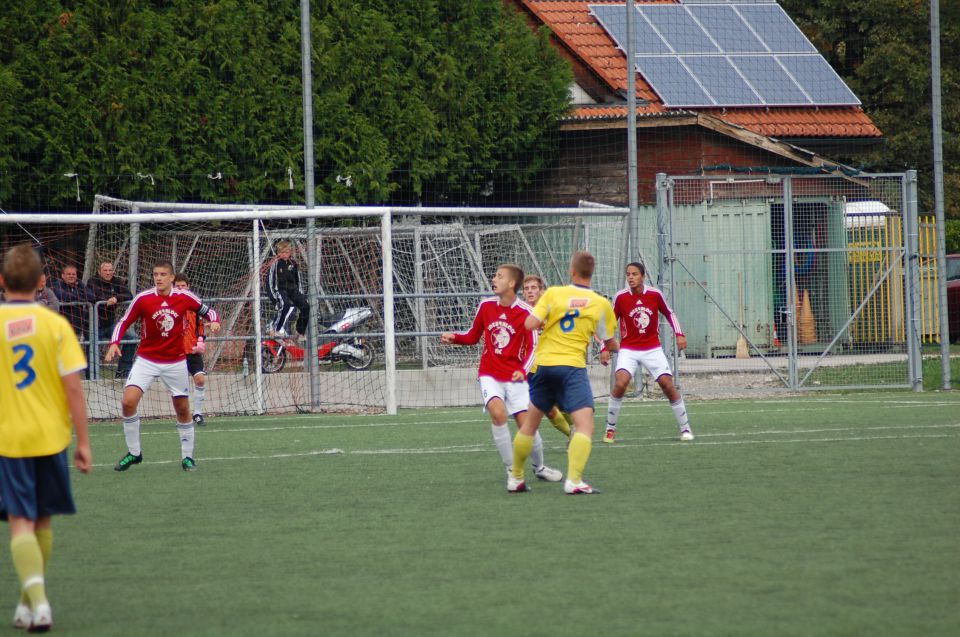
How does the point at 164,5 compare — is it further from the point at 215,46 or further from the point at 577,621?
the point at 577,621

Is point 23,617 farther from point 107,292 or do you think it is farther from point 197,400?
point 107,292

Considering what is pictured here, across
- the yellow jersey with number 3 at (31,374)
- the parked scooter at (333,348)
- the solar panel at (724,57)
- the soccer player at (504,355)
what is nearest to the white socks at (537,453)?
the soccer player at (504,355)

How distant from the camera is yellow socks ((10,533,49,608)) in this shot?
586 cm

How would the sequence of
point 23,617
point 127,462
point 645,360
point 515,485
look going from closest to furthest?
point 23,617 → point 515,485 → point 127,462 → point 645,360

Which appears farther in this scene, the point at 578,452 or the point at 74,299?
the point at 74,299

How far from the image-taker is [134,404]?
11.8 m

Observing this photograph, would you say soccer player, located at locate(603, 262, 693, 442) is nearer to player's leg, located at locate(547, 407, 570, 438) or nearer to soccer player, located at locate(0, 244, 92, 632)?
player's leg, located at locate(547, 407, 570, 438)

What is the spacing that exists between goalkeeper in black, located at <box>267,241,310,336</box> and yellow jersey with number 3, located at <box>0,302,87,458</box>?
11.9 m

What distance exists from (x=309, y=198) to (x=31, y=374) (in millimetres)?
11879

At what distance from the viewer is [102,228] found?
68.9ft

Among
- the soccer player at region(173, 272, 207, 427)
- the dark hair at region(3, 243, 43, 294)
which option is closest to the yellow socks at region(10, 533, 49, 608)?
the dark hair at region(3, 243, 43, 294)

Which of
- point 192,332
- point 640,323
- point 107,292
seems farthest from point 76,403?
point 107,292

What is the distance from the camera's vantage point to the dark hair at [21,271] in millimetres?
6062

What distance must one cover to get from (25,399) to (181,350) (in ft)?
20.1
